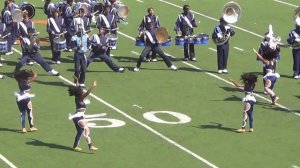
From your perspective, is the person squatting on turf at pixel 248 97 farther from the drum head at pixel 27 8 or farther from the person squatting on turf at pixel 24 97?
the drum head at pixel 27 8

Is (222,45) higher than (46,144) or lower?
higher

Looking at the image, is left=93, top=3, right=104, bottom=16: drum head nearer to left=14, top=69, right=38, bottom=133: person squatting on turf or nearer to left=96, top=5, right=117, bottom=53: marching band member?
left=96, top=5, right=117, bottom=53: marching band member

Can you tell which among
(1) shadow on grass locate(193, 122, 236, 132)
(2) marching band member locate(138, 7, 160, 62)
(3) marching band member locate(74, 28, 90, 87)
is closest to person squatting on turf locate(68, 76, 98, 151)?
(1) shadow on grass locate(193, 122, 236, 132)

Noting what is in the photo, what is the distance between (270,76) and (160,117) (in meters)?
4.12

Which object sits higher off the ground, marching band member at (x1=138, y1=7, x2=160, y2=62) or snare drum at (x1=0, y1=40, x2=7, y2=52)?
marching band member at (x1=138, y1=7, x2=160, y2=62)

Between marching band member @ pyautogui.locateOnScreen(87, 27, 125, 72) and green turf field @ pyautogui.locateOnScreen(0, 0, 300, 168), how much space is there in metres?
0.49

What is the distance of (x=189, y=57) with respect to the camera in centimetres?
3312

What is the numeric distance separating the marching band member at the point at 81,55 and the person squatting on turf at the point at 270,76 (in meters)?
5.49

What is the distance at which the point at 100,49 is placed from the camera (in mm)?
30359

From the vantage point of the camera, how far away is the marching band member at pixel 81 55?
28.8 m

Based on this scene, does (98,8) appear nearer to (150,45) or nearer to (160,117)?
(150,45)

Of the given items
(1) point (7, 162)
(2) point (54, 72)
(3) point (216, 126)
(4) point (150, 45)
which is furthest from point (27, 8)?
(1) point (7, 162)

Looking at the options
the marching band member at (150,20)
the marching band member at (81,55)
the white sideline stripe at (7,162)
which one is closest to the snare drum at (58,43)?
the marching band member at (81,55)

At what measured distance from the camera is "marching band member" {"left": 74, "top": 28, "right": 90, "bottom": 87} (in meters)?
28.8
